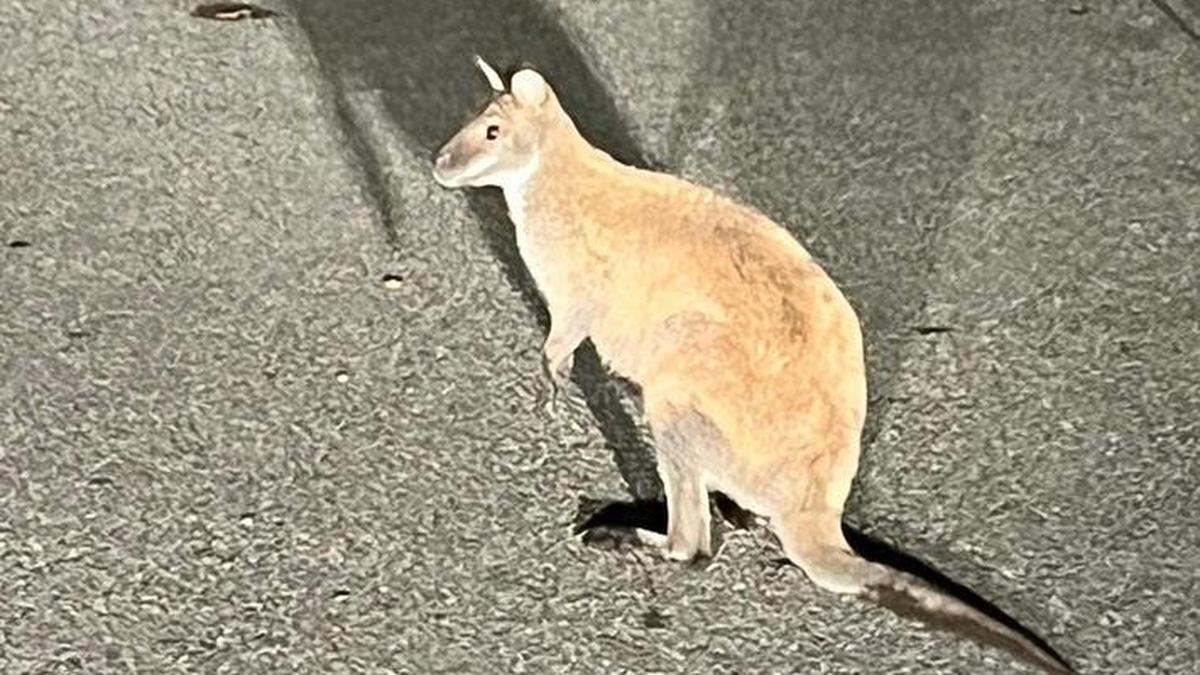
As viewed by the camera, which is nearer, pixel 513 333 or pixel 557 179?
pixel 557 179

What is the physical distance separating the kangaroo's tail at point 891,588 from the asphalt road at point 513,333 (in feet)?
0.08

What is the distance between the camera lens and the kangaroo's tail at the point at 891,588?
1.27 m

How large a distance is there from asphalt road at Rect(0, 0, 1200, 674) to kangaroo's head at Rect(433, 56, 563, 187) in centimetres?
21

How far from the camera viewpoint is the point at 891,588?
4.18 feet

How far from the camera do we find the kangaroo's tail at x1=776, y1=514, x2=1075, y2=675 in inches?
50.2

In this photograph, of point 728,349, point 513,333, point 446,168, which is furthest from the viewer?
point 513,333

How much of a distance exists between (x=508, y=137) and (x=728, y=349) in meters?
0.22

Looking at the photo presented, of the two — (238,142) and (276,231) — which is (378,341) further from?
(238,142)

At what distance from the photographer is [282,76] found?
1823 mm

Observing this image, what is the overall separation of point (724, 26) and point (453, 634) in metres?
0.78

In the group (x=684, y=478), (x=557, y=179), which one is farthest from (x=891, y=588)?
(x=557, y=179)

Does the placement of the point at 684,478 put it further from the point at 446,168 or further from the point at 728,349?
the point at 446,168

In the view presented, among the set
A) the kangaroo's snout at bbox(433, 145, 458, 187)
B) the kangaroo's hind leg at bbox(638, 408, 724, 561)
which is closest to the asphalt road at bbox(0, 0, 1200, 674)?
the kangaroo's hind leg at bbox(638, 408, 724, 561)

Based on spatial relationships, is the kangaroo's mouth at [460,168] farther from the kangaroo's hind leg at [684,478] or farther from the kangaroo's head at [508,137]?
the kangaroo's hind leg at [684,478]
